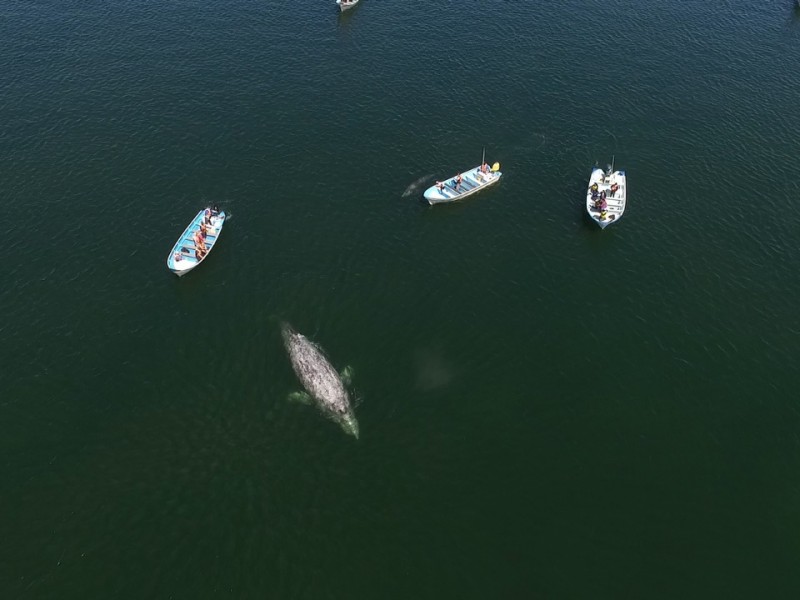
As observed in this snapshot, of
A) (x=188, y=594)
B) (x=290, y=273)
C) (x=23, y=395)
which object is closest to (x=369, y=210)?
(x=290, y=273)

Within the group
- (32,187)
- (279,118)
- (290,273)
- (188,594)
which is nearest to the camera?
(188,594)

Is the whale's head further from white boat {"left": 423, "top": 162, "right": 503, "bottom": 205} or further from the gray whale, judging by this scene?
white boat {"left": 423, "top": 162, "right": 503, "bottom": 205}

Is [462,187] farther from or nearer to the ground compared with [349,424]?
farther from the ground

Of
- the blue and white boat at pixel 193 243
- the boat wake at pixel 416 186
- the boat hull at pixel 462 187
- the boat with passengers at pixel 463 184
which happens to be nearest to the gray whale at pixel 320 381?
the blue and white boat at pixel 193 243

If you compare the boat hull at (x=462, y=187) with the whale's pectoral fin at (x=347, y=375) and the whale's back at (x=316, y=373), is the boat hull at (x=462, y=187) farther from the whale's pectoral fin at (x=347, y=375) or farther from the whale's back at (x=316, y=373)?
the whale's pectoral fin at (x=347, y=375)

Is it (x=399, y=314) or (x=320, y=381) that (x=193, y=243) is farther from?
(x=320, y=381)

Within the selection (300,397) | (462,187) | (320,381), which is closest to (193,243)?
(320,381)

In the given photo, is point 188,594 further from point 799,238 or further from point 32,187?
point 799,238
